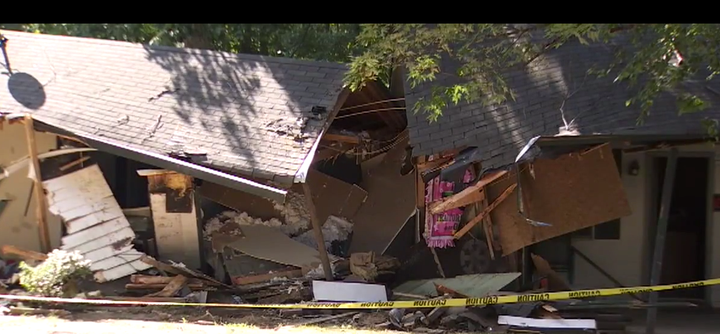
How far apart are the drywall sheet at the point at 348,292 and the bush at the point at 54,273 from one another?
3.21 m

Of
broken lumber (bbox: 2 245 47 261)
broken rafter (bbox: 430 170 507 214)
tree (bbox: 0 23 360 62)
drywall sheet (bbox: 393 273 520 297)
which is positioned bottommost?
drywall sheet (bbox: 393 273 520 297)

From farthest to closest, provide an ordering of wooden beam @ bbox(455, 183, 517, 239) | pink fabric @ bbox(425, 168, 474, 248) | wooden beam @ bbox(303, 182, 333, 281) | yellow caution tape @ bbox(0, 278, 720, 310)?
pink fabric @ bbox(425, 168, 474, 248) < wooden beam @ bbox(303, 182, 333, 281) < wooden beam @ bbox(455, 183, 517, 239) < yellow caution tape @ bbox(0, 278, 720, 310)

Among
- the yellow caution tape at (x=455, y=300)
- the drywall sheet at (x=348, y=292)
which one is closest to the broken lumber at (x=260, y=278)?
the drywall sheet at (x=348, y=292)

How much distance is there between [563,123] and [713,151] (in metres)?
2.52

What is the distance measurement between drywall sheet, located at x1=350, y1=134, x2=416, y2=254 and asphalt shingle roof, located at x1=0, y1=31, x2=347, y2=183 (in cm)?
154

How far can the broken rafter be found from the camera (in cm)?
895

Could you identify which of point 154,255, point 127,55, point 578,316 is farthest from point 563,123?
point 127,55

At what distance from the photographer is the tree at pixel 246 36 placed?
18641 mm

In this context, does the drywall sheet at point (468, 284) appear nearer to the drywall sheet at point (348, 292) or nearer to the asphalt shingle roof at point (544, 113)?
the drywall sheet at point (348, 292)

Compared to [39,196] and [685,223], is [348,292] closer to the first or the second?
[39,196]

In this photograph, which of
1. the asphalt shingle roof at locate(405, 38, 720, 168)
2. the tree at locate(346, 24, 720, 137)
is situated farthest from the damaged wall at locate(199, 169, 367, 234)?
the tree at locate(346, 24, 720, 137)

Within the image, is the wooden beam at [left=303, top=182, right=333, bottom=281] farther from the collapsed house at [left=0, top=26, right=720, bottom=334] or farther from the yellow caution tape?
the yellow caution tape

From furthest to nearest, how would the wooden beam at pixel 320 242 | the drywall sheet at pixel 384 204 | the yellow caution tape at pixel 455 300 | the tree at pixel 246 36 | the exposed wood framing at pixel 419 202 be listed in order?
the tree at pixel 246 36 < the drywall sheet at pixel 384 204 < the exposed wood framing at pixel 419 202 < the wooden beam at pixel 320 242 < the yellow caution tape at pixel 455 300
